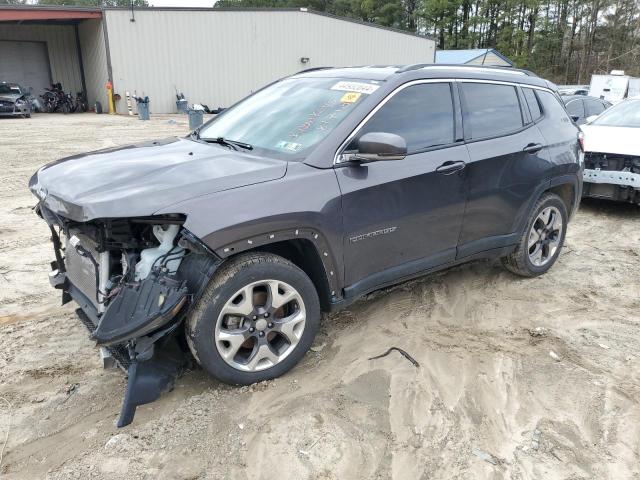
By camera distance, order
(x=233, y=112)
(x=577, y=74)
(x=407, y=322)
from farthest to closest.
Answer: (x=577, y=74)
(x=233, y=112)
(x=407, y=322)

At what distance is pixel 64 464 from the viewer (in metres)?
2.55

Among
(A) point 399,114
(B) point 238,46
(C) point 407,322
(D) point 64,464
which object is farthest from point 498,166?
(B) point 238,46

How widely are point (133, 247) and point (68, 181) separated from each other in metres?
0.59

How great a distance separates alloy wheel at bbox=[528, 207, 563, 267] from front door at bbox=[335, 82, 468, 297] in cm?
123

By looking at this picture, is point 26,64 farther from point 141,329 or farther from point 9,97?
point 141,329

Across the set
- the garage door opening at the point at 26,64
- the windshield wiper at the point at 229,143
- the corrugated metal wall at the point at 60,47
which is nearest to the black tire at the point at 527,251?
the windshield wiper at the point at 229,143

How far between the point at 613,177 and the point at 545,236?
9.64ft

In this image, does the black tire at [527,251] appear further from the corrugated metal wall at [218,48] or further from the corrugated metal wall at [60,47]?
the corrugated metal wall at [60,47]

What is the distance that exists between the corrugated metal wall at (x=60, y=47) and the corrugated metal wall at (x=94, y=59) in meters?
0.72

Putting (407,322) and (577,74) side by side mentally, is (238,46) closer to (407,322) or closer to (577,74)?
(407,322)

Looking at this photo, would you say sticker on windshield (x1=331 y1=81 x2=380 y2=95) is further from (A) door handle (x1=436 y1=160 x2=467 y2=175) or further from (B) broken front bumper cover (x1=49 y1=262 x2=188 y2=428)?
(B) broken front bumper cover (x1=49 y1=262 x2=188 y2=428)

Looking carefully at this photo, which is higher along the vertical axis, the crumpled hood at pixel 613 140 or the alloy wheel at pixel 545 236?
the crumpled hood at pixel 613 140

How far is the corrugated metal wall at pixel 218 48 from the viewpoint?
Answer: 23688mm

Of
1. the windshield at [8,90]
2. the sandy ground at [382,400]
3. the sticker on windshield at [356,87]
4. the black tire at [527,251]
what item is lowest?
the sandy ground at [382,400]
